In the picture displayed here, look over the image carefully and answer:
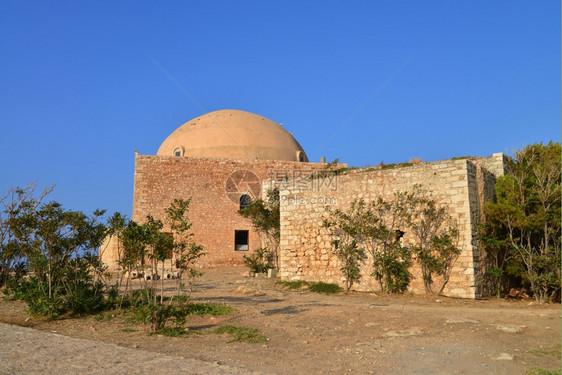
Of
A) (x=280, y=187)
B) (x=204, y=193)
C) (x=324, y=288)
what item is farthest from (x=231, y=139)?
(x=324, y=288)

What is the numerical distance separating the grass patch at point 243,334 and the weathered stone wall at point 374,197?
18.7 feet

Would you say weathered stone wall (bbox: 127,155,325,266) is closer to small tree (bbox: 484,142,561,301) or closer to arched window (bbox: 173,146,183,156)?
arched window (bbox: 173,146,183,156)

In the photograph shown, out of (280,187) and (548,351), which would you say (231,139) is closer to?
(280,187)

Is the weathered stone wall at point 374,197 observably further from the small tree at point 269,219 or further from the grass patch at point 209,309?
the grass patch at point 209,309

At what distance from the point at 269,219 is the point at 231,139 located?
9.30 m

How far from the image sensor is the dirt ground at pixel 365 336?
4.81 meters

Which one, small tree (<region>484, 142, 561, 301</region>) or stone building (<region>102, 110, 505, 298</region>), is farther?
stone building (<region>102, 110, 505, 298</region>)

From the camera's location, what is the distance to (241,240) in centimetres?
2261

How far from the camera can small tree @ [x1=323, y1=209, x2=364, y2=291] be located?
11.7 m

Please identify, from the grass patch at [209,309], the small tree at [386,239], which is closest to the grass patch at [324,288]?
the small tree at [386,239]

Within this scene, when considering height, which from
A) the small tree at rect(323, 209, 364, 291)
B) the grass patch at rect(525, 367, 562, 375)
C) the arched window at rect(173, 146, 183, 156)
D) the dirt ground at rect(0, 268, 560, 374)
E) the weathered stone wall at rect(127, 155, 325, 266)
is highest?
the arched window at rect(173, 146, 183, 156)

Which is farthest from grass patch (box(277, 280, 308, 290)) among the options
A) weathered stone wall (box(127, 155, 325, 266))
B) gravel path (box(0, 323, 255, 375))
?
weathered stone wall (box(127, 155, 325, 266))

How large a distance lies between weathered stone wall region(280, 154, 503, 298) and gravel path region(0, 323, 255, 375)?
746 centimetres

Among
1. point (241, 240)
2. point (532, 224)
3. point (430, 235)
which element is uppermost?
point (532, 224)
